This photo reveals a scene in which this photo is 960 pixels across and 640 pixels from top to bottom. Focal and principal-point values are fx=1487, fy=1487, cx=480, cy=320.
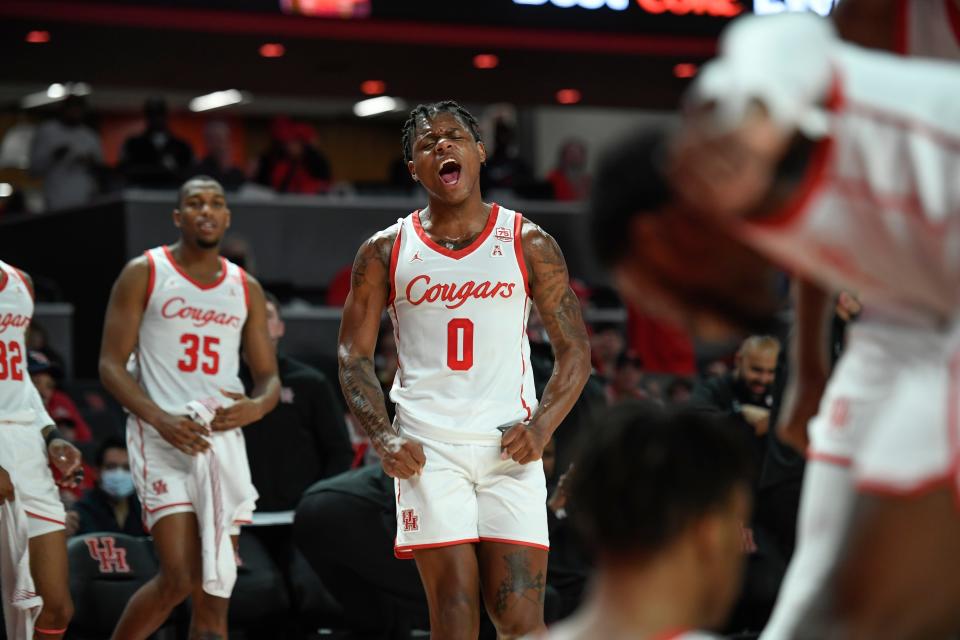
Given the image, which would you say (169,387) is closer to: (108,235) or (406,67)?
(108,235)

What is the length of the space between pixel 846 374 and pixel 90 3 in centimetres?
1088

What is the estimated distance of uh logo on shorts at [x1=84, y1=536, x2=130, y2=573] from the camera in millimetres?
7469

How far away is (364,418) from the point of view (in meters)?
5.40

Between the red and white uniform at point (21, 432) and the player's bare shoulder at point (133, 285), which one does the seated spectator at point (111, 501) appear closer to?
the red and white uniform at point (21, 432)

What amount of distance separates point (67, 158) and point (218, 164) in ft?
4.70

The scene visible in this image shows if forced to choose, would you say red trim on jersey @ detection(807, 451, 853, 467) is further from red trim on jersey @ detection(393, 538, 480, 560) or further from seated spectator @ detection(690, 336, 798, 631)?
seated spectator @ detection(690, 336, 798, 631)

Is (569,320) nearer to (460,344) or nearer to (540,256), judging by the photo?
(540,256)

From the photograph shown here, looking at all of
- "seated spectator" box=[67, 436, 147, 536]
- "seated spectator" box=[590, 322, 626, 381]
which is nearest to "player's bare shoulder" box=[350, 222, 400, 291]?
"seated spectator" box=[67, 436, 147, 536]

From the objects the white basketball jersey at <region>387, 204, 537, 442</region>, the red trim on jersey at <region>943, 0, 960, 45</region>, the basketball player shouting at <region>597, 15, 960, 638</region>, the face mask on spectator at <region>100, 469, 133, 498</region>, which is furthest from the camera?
the face mask on spectator at <region>100, 469, 133, 498</region>

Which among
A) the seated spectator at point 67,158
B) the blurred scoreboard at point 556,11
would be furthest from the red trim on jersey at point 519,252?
the seated spectator at point 67,158

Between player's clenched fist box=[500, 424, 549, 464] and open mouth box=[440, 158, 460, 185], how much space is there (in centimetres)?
97

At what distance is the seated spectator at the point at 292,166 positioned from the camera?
1435 centimetres

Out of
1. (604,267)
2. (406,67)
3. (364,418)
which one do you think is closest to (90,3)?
(406,67)

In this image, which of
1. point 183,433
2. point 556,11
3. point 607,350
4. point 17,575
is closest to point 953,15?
point 183,433
